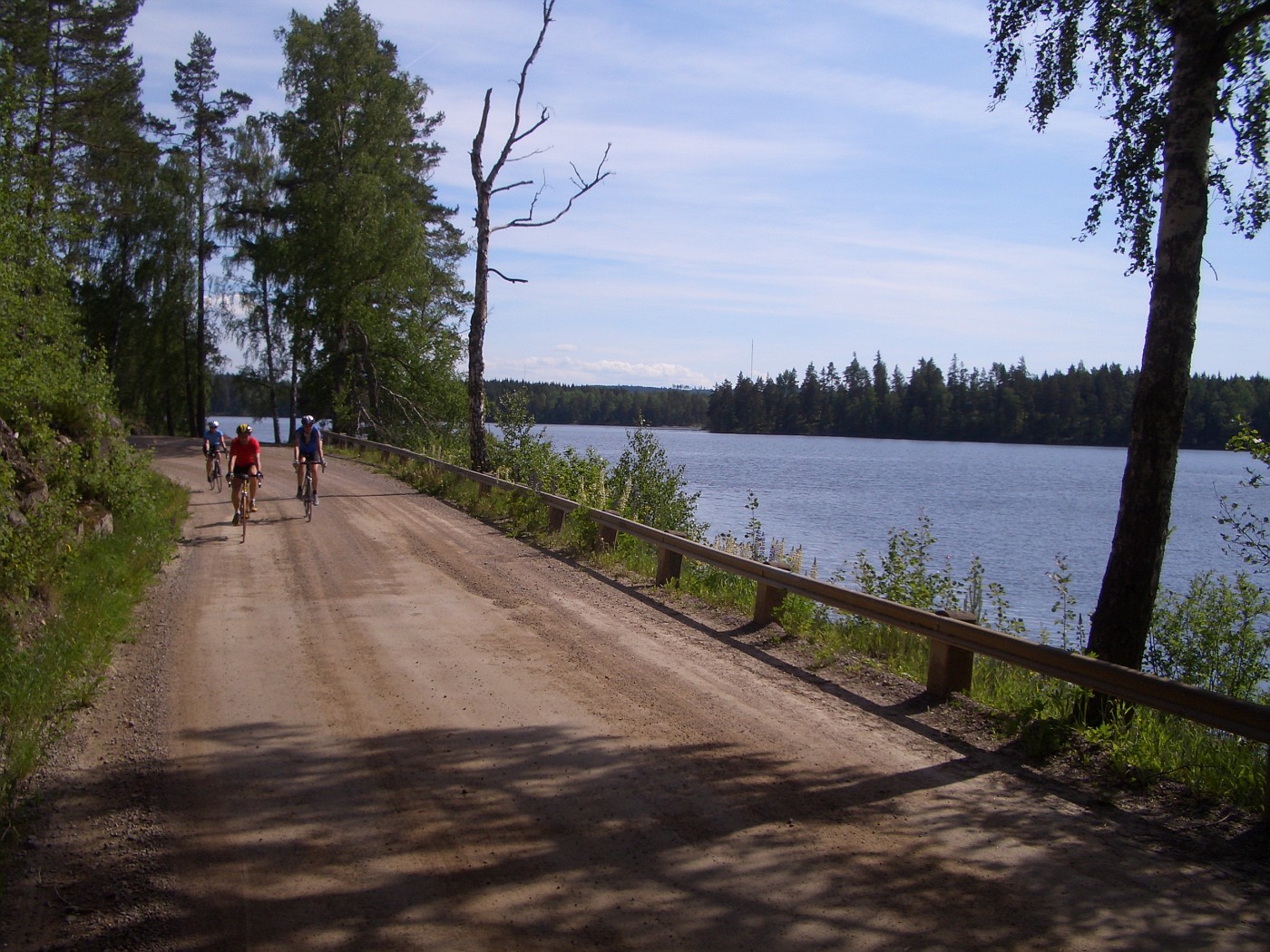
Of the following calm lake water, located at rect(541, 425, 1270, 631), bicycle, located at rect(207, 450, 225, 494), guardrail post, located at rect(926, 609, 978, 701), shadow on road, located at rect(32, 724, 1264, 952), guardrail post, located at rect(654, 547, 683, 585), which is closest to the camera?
shadow on road, located at rect(32, 724, 1264, 952)

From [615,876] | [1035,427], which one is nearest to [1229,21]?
[615,876]

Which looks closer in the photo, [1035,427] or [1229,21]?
[1229,21]

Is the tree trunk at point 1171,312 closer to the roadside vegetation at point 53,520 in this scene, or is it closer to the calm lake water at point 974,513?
the calm lake water at point 974,513

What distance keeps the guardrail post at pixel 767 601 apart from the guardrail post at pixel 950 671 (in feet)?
8.29

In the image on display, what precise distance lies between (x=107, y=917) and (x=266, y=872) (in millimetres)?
664

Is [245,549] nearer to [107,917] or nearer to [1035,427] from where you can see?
[107,917]

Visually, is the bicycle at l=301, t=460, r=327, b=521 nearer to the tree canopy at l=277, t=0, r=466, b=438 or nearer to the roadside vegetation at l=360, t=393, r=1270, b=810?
the roadside vegetation at l=360, t=393, r=1270, b=810

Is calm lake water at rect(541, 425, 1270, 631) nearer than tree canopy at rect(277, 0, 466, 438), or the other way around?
calm lake water at rect(541, 425, 1270, 631)

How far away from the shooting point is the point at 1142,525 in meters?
7.08

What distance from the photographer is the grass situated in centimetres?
593

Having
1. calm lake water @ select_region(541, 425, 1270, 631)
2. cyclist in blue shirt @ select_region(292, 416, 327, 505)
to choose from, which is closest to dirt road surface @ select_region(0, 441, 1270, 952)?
cyclist in blue shirt @ select_region(292, 416, 327, 505)

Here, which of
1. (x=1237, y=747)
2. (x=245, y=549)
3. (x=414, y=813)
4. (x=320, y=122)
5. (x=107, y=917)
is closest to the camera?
(x=107, y=917)

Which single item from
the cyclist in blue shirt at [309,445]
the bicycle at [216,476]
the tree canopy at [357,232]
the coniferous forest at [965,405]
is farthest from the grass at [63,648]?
the coniferous forest at [965,405]

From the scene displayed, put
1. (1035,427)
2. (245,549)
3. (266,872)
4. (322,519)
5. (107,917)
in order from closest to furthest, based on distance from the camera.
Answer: (107,917) < (266,872) < (245,549) < (322,519) < (1035,427)
